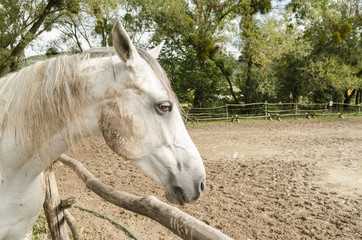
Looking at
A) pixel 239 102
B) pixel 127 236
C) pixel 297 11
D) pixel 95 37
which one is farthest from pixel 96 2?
pixel 297 11

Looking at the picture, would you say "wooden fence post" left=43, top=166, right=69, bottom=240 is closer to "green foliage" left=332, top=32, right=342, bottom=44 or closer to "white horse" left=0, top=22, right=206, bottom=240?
"white horse" left=0, top=22, right=206, bottom=240

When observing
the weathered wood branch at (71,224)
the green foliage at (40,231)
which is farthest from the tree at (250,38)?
the weathered wood branch at (71,224)

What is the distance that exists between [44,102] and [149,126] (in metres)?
0.55

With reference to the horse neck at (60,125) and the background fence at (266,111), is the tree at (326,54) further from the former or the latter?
the horse neck at (60,125)

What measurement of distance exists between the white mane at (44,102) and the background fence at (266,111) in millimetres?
15502

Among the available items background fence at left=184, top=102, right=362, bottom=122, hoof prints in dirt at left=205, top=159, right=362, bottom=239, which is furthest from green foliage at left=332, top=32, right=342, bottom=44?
hoof prints in dirt at left=205, top=159, right=362, bottom=239

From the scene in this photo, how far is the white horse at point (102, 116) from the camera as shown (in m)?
1.16

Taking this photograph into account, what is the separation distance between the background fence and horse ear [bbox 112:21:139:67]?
15.5 meters

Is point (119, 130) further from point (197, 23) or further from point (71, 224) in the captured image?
point (197, 23)

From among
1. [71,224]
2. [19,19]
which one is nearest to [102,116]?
[71,224]

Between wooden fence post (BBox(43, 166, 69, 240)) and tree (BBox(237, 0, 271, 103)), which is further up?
tree (BBox(237, 0, 271, 103))

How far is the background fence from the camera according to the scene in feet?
56.2

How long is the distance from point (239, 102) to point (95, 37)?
556 inches

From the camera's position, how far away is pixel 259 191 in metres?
5.01
